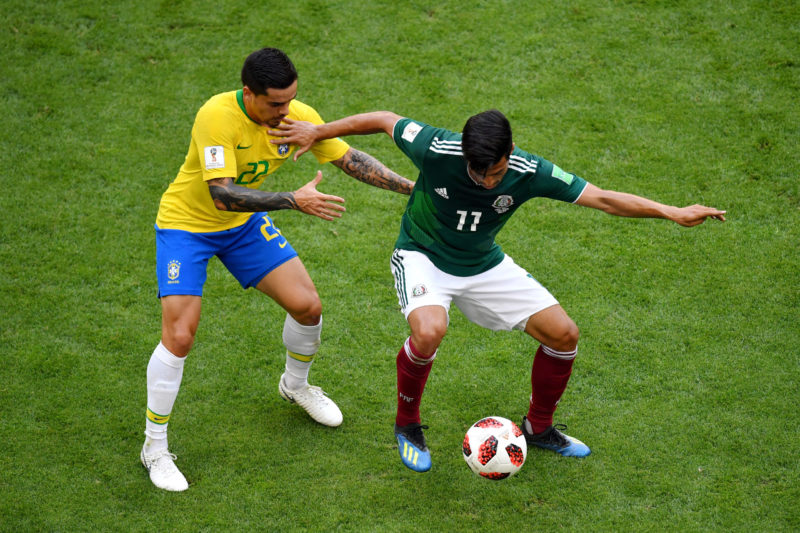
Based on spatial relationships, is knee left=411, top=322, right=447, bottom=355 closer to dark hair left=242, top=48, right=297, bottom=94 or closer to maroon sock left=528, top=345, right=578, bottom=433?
maroon sock left=528, top=345, right=578, bottom=433

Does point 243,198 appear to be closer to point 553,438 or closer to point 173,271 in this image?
point 173,271

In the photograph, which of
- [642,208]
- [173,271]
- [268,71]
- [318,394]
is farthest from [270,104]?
[642,208]

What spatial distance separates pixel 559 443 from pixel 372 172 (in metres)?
2.31

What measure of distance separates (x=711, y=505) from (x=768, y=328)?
6.40 feet

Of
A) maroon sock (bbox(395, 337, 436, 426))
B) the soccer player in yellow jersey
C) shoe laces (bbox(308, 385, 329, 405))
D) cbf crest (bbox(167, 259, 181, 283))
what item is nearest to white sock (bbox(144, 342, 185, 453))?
the soccer player in yellow jersey

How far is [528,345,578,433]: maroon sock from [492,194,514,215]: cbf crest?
98cm

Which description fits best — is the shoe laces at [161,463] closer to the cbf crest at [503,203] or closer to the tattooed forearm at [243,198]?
the tattooed forearm at [243,198]

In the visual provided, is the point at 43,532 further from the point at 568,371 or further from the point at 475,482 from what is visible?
the point at 568,371

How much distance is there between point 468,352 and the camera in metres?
6.38

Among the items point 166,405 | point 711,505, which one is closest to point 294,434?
point 166,405

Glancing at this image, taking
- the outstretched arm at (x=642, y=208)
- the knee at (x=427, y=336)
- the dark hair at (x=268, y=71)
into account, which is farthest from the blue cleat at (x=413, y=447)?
the dark hair at (x=268, y=71)

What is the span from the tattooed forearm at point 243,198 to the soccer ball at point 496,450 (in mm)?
1876

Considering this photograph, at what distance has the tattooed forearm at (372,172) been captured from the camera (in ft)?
18.3

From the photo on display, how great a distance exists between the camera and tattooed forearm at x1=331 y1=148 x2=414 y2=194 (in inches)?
220
